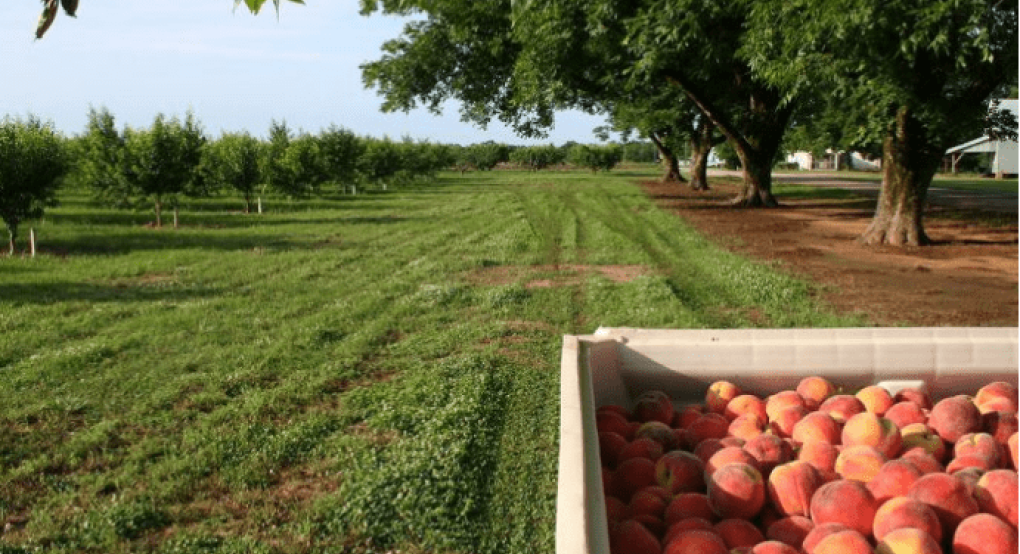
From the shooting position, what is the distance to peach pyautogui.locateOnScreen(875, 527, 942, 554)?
173cm

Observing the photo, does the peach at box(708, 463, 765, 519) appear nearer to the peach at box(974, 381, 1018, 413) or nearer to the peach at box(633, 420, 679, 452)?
the peach at box(633, 420, 679, 452)

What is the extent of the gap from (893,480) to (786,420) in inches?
23.4

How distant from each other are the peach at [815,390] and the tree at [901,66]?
446 inches

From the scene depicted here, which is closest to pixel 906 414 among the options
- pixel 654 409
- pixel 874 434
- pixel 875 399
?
pixel 875 399

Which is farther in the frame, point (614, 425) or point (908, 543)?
point (614, 425)

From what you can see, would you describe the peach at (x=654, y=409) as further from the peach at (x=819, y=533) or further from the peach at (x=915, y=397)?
the peach at (x=819, y=533)

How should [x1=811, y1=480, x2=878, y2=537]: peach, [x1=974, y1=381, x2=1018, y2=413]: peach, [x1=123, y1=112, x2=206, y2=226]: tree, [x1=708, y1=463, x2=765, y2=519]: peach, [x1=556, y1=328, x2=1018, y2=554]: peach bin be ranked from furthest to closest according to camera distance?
[x1=123, y1=112, x2=206, y2=226]: tree → [x1=556, y1=328, x2=1018, y2=554]: peach bin → [x1=974, y1=381, x2=1018, y2=413]: peach → [x1=708, y1=463, x2=765, y2=519]: peach → [x1=811, y1=480, x2=878, y2=537]: peach

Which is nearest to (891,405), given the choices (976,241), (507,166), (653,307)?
(653,307)

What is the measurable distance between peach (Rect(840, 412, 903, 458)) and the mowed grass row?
2.80m

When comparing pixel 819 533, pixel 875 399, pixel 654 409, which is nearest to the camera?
pixel 819 533

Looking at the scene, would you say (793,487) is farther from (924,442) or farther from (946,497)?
(924,442)

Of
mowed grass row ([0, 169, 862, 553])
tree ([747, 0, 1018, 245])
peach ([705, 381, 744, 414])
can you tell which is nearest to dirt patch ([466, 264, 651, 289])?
mowed grass row ([0, 169, 862, 553])

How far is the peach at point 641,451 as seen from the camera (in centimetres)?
247

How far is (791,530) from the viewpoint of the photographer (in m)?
1.99
